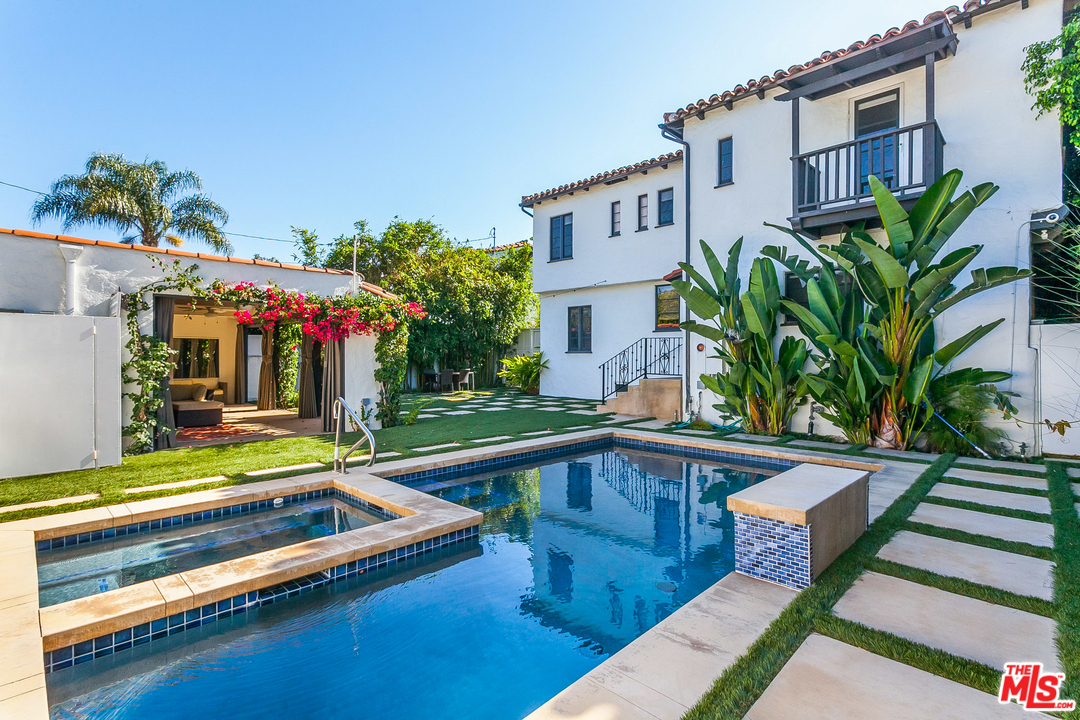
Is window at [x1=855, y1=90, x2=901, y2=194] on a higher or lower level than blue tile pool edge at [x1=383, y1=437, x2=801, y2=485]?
higher

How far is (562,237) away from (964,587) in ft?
47.5

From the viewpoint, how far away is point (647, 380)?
1234cm

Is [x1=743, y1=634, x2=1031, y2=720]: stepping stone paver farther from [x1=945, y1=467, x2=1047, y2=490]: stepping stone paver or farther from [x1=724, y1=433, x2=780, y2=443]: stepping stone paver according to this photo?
[x1=724, y1=433, x2=780, y2=443]: stepping stone paver

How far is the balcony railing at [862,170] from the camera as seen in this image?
7.87 meters

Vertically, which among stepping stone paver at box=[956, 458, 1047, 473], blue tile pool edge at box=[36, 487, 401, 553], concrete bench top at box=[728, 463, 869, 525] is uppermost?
concrete bench top at box=[728, 463, 869, 525]

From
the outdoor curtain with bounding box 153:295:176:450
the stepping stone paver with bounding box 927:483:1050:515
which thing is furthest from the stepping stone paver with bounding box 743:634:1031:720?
the outdoor curtain with bounding box 153:295:176:450

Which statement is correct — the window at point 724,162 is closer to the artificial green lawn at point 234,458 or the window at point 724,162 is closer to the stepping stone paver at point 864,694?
the artificial green lawn at point 234,458

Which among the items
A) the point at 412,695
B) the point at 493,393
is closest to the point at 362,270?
the point at 493,393

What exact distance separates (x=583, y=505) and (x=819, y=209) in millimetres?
6525

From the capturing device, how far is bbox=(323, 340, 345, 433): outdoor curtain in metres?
10.0

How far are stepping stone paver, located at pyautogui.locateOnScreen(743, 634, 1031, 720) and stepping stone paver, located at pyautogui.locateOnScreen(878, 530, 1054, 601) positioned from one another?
1.48m

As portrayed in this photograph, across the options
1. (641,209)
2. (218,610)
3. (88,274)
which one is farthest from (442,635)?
(641,209)

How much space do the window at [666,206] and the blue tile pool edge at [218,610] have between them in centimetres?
1151

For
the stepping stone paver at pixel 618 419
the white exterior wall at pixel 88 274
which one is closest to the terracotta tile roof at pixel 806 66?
the stepping stone paver at pixel 618 419
